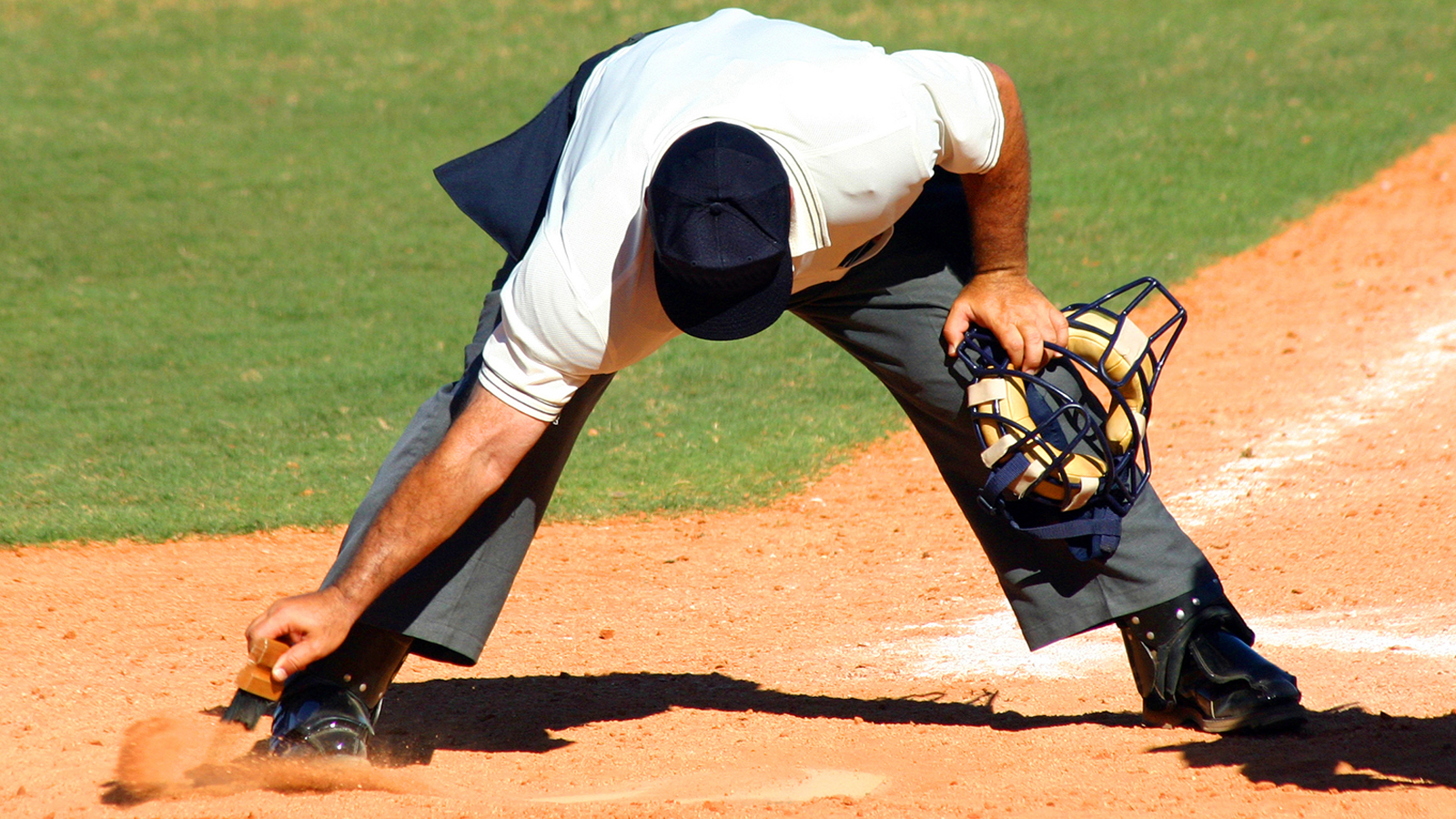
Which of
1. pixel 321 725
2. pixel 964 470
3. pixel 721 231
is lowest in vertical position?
pixel 321 725

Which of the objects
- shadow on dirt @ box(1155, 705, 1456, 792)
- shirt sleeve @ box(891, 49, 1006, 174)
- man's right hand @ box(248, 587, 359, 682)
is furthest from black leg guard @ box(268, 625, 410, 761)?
shadow on dirt @ box(1155, 705, 1456, 792)

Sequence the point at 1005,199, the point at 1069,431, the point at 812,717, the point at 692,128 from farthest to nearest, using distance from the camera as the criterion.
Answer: the point at 812,717, the point at 1069,431, the point at 1005,199, the point at 692,128

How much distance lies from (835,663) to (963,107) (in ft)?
6.14

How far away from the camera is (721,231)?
2633 mm

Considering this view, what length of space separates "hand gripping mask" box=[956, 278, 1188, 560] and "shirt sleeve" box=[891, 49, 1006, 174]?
454mm

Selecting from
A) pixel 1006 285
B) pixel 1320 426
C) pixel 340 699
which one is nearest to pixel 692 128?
pixel 1006 285

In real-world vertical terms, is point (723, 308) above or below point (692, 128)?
below

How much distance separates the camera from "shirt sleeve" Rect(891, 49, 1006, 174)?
2982 mm

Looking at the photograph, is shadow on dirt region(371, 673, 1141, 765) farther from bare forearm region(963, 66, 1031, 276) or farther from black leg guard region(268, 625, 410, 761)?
bare forearm region(963, 66, 1031, 276)

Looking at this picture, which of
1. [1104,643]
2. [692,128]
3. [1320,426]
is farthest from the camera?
[1320,426]

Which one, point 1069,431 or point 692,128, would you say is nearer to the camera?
point 692,128

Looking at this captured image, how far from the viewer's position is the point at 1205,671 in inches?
130

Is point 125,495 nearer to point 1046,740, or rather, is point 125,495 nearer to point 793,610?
point 793,610

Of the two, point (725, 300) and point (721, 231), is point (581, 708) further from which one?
point (721, 231)
